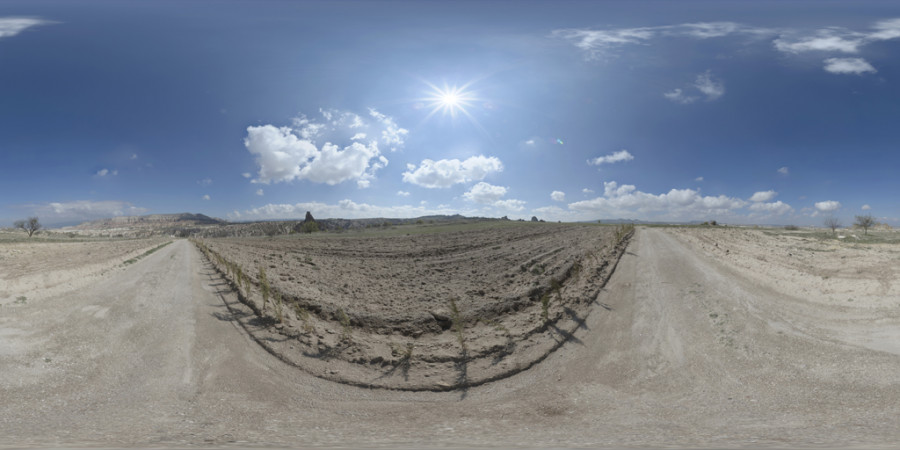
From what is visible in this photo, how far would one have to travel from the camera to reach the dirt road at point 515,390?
17.0ft

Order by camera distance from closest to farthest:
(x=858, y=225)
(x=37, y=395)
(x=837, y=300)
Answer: (x=37, y=395), (x=837, y=300), (x=858, y=225)

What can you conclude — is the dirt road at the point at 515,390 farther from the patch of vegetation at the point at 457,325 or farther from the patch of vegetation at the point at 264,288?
the patch of vegetation at the point at 457,325

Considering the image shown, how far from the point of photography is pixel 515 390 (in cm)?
649

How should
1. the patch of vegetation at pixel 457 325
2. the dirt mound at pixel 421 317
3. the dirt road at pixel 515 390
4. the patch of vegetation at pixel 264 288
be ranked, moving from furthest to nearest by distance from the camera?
the patch of vegetation at pixel 264 288 → the patch of vegetation at pixel 457 325 → the dirt mound at pixel 421 317 → the dirt road at pixel 515 390

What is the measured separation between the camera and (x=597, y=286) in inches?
488

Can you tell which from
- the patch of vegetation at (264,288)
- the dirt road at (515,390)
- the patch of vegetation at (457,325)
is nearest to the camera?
the dirt road at (515,390)

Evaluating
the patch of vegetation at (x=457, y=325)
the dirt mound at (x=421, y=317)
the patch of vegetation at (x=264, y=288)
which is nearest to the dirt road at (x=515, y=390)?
the dirt mound at (x=421, y=317)

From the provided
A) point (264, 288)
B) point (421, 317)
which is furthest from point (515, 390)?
point (264, 288)

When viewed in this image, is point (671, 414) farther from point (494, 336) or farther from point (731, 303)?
point (731, 303)

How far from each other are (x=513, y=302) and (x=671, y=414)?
5.73 meters

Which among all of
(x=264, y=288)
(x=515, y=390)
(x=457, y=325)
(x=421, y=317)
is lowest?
(x=515, y=390)

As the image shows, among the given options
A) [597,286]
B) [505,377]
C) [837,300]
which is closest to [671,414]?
[505,377]

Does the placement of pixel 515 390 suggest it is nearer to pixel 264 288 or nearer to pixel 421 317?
pixel 421 317

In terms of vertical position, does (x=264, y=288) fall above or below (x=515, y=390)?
above
